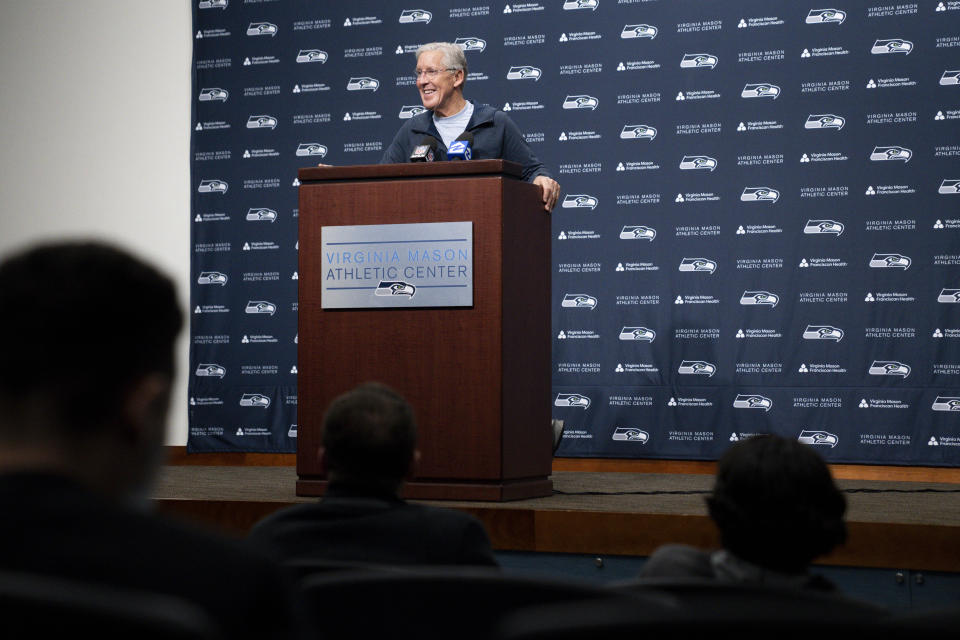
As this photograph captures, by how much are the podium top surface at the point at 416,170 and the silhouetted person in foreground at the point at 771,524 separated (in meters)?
2.06

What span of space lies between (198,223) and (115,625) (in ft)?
21.2

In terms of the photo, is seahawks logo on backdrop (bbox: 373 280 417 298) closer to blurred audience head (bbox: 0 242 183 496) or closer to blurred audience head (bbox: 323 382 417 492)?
blurred audience head (bbox: 323 382 417 492)

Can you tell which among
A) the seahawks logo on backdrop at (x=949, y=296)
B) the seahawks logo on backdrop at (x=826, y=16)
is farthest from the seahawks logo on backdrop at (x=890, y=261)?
the seahawks logo on backdrop at (x=826, y=16)

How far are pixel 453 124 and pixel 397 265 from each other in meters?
0.87

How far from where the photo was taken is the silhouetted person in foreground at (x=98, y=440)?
0.89 meters

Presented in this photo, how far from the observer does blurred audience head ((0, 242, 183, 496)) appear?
0.96 metres

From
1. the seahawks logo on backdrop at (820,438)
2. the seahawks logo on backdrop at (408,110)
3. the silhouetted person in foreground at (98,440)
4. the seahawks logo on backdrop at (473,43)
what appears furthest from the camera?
the seahawks logo on backdrop at (408,110)

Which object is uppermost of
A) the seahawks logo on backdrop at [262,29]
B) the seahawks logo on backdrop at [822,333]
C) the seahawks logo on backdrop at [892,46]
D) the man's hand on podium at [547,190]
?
the seahawks logo on backdrop at [262,29]

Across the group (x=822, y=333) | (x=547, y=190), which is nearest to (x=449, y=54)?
(x=547, y=190)

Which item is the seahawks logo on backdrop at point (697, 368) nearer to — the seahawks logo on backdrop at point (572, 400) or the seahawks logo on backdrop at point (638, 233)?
the seahawks logo on backdrop at point (572, 400)

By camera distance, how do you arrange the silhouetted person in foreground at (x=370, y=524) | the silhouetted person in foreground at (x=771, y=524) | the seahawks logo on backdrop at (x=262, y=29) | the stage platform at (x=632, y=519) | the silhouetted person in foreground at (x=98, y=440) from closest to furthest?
the silhouetted person in foreground at (x=98, y=440), the silhouetted person in foreground at (x=771, y=524), the silhouetted person in foreground at (x=370, y=524), the stage platform at (x=632, y=519), the seahawks logo on backdrop at (x=262, y=29)

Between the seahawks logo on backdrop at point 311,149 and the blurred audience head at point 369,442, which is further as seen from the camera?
the seahawks logo on backdrop at point 311,149

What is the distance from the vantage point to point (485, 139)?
437 centimetres

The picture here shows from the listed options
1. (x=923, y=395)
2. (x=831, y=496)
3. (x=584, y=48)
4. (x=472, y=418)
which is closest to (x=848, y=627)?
(x=831, y=496)
